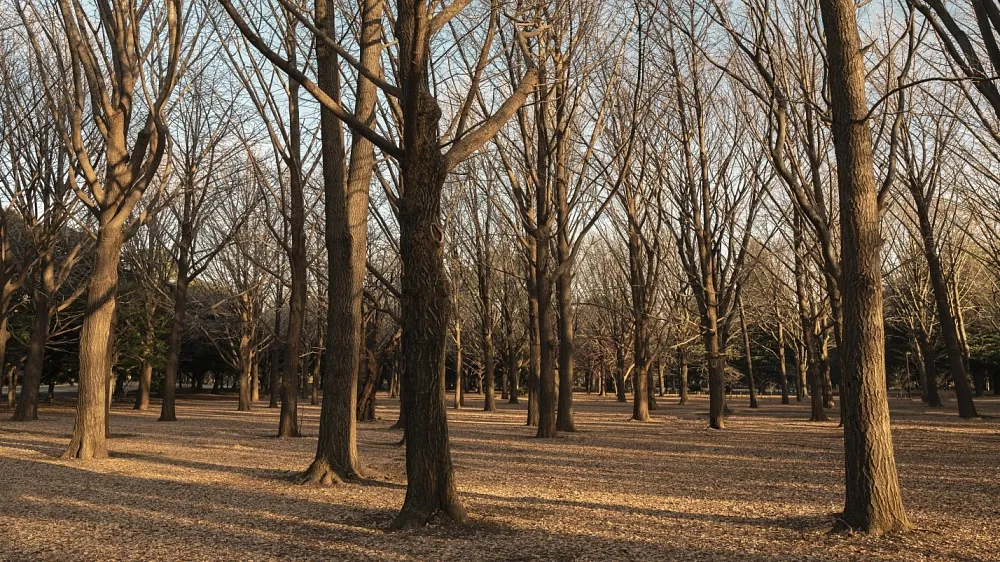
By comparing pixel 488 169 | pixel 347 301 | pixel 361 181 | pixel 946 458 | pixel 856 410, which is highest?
pixel 488 169

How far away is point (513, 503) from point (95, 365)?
281 inches

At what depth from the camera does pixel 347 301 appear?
8.40m

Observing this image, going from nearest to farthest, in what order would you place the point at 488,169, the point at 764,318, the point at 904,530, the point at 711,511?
the point at 904,530
the point at 711,511
the point at 488,169
the point at 764,318

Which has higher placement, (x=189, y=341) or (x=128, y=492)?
(x=189, y=341)

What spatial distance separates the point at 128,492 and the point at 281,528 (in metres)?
2.86

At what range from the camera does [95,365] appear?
10461 mm

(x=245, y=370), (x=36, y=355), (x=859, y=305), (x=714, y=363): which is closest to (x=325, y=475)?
(x=859, y=305)

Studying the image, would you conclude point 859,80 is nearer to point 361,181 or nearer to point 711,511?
point 711,511

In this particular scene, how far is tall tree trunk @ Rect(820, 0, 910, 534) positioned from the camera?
5.34 meters

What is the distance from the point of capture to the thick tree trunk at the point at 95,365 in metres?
10.4

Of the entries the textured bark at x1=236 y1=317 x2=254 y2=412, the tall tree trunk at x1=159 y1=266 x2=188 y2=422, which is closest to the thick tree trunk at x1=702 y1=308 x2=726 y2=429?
the tall tree trunk at x1=159 y1=266 x2=188 y2=422

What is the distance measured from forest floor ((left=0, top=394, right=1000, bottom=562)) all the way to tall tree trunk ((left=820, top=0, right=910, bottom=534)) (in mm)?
308

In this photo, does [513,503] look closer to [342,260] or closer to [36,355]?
[342,260]

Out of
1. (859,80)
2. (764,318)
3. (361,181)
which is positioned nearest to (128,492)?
(361,181)
